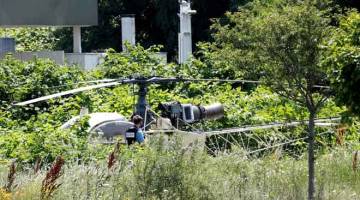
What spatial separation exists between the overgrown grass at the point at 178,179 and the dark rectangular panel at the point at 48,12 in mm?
17313

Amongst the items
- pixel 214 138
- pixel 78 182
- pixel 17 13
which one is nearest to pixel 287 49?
pixel 78 182

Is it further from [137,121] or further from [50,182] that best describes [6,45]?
[50,182]

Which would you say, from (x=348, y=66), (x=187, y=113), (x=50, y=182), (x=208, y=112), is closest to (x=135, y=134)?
(x=187, y=113)

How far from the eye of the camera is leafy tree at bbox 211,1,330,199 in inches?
466

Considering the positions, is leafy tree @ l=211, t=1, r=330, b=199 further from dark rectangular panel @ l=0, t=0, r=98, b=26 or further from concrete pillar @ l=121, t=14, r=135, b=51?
concrete pillar @ l=121, t=14, r=135, b=51

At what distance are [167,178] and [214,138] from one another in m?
6.88

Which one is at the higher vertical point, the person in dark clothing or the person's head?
the person's head

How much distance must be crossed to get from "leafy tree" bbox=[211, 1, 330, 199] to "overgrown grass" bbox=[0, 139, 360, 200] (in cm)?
64

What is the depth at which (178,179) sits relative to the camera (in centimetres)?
1106

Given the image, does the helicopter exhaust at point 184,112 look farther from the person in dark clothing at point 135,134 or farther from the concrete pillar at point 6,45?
the concrete pillar at point 6,45

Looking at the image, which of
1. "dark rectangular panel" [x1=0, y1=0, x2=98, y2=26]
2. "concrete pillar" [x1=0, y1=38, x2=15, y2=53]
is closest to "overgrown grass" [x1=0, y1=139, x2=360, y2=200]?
"concrete pillar" [x1=0, y1=38, x2=15, y2=53]

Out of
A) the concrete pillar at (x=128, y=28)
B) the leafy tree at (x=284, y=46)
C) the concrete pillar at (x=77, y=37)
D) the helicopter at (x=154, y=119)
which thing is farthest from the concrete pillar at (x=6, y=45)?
the leafy tree at (x=284, y=46)

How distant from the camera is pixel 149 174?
11078 mm

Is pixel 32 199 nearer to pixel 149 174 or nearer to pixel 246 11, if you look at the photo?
pixel 149 174
